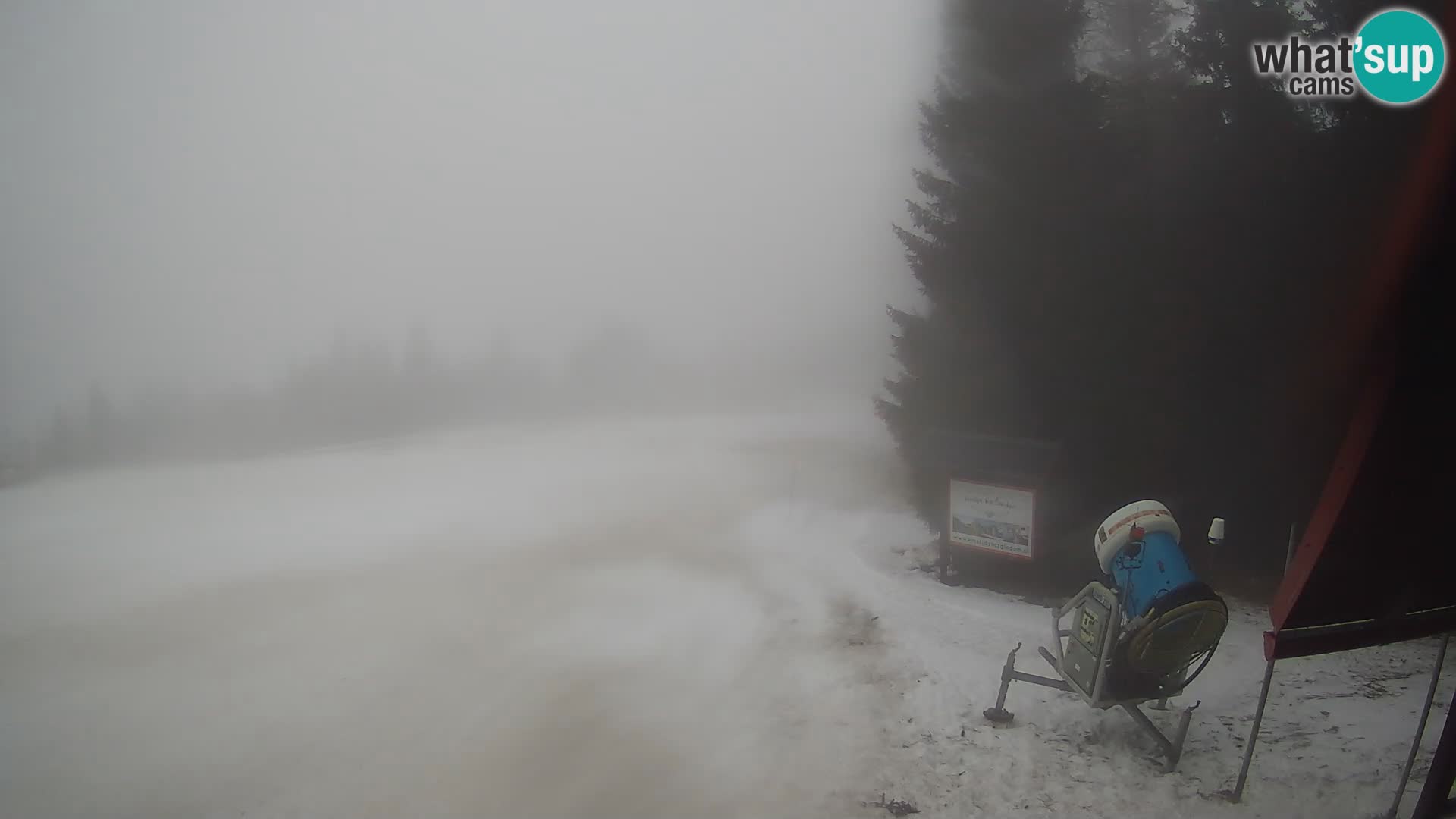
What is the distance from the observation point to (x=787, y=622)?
4004 mm

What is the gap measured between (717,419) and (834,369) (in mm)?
1436

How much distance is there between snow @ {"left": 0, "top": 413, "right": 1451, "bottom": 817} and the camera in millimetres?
2490

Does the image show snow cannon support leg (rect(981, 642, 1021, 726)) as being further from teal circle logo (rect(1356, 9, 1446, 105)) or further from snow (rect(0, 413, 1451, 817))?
teal circle logo (rect(1356, 9, 1446, 105))

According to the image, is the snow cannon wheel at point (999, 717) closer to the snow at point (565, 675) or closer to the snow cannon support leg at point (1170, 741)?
the snow at point (565, 675)

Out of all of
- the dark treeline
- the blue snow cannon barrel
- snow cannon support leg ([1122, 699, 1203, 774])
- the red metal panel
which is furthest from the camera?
the dark treeline

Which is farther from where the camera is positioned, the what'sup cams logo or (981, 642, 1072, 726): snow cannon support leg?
(981, 642, 1072, 726): snow cannon support leg

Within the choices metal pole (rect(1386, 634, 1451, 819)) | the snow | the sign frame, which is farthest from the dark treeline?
metal pole (rect(1386, 634, 1451, 819))

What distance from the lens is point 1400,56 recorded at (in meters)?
2.40

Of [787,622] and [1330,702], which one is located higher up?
[1330,702]

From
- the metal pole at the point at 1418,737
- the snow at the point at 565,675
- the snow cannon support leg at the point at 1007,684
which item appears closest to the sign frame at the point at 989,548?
the snow at the point at 565,675

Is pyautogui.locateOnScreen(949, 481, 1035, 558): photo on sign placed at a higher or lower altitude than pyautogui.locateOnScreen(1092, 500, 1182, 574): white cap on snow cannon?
lower

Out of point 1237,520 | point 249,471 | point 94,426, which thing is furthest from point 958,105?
point 94,426

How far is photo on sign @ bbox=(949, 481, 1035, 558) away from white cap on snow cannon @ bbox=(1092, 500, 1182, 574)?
5.62 feet

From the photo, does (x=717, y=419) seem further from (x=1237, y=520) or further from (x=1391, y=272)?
(x=1391, y=272)
